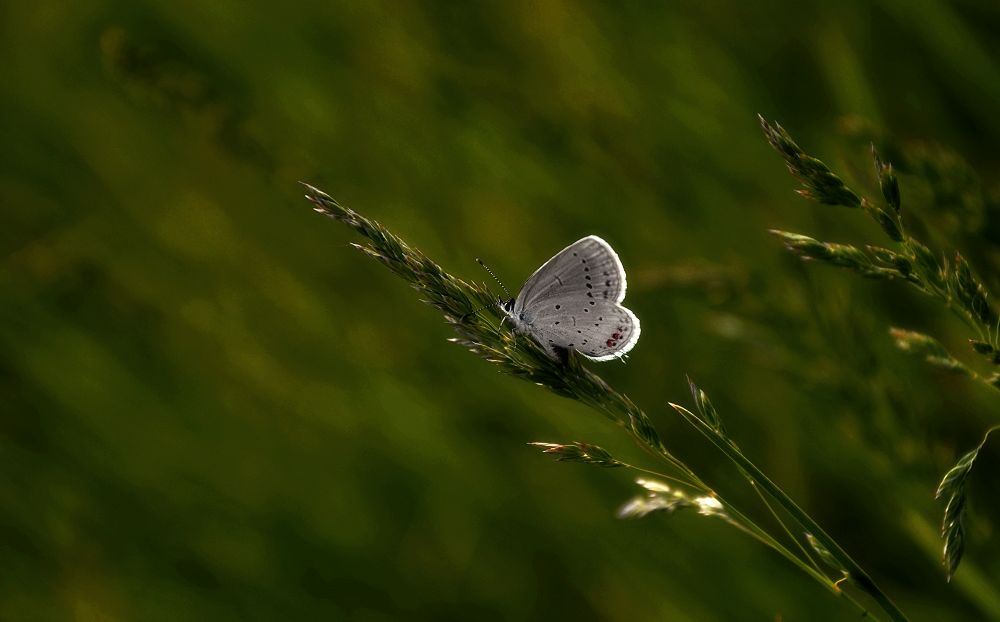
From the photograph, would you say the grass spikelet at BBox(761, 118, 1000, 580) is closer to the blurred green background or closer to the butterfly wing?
the butterfly wing

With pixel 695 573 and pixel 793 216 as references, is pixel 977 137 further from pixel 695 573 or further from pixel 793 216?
pixel 695 573

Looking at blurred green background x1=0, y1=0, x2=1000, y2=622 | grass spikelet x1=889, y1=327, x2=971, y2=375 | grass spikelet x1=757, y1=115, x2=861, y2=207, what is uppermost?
grass spikelet x1=757, y1=115, x2=861, y2=207

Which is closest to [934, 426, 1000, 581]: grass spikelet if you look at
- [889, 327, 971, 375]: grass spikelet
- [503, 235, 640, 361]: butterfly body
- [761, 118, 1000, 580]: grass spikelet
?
[761, 118, 1000, 580]: grass spikelet

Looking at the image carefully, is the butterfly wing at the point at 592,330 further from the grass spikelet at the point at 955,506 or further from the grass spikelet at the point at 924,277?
the grass spikelet at the point at 955,506

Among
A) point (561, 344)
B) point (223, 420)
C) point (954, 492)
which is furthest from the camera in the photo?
point (223, 420)

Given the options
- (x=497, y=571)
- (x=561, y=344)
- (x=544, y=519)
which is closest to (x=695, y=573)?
(x=544, y=519)

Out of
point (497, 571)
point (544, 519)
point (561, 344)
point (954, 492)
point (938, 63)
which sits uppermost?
point (938, 63)

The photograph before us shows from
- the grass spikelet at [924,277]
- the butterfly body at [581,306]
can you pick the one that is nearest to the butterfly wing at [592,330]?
the butterfly body at [581,306]
